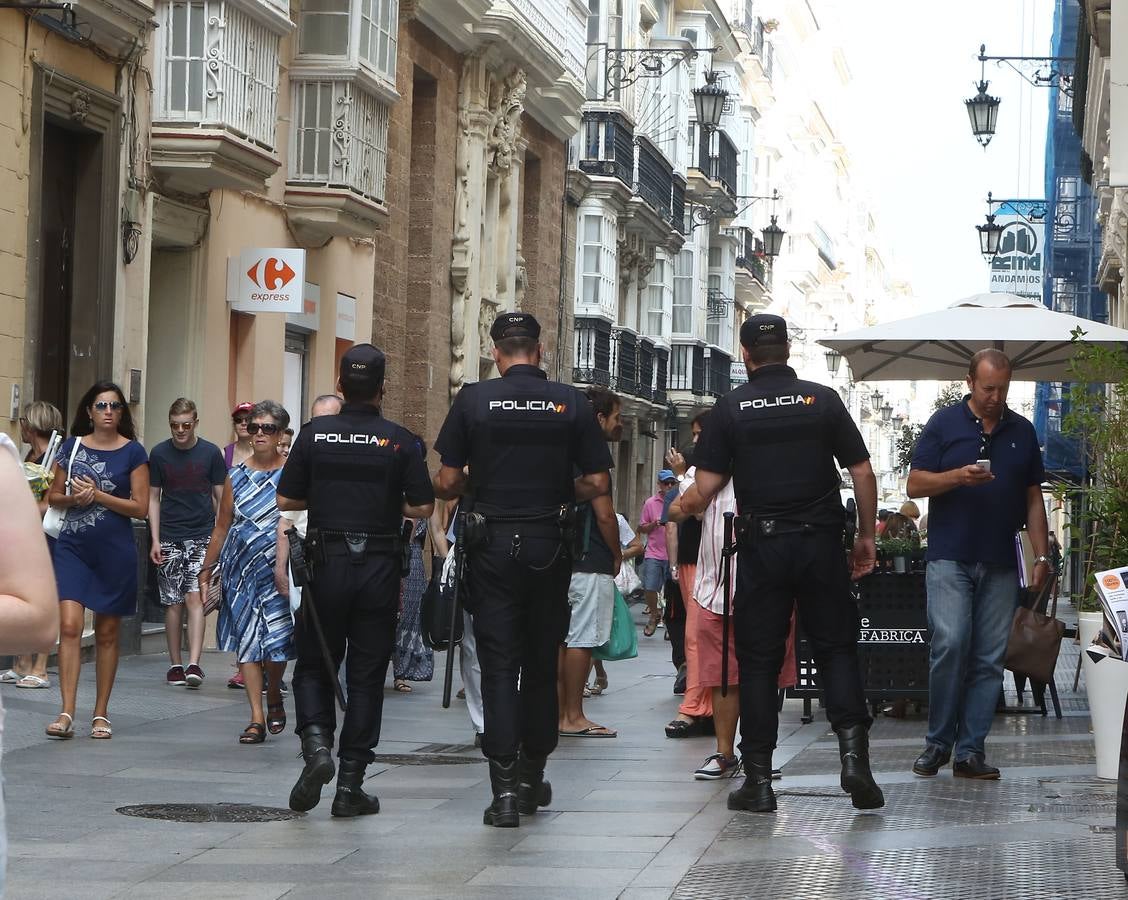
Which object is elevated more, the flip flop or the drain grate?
the drain grate

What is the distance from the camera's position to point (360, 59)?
67.7 ft

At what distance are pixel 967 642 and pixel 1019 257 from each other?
3558 centimetres

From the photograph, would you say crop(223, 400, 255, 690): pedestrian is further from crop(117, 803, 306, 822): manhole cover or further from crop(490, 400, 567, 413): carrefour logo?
crop(490, 400, 567, 413): carrefour logo

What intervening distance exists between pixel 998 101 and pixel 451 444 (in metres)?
19.7

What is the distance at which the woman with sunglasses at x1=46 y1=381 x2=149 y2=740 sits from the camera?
10312mm

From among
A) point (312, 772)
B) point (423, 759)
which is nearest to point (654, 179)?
point (423, 759)

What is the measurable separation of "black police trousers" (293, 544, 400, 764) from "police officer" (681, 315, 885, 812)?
1425 mm

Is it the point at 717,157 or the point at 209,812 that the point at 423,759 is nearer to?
the point at 209,812

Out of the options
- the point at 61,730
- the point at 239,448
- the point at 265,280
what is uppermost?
the point at 265,280

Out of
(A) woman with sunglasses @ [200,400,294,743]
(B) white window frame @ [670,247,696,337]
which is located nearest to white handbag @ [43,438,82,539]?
(A) woman with sunglasses @ [200,400,294,743]

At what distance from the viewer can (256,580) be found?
1065 cm

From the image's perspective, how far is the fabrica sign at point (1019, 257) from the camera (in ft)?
141

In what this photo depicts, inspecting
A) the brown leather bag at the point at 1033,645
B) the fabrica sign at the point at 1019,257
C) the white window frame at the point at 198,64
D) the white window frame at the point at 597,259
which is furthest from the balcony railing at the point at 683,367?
the brown leather bag at the point at 1033,645

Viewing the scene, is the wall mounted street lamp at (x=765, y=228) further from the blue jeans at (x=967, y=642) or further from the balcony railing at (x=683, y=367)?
the blue jeans at (x=967, y=642)
